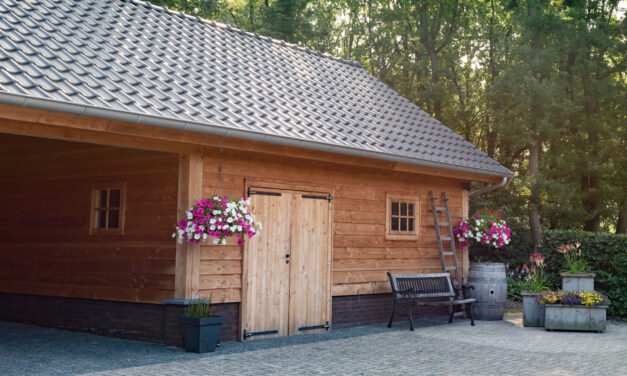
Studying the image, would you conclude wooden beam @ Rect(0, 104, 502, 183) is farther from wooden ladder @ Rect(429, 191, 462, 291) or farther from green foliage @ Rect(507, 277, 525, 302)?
green foliage @ Rect(507, 277, 525, 302)

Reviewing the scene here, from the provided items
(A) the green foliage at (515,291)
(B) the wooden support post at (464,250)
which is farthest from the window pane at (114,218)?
(A) the green foliage at (515,291)

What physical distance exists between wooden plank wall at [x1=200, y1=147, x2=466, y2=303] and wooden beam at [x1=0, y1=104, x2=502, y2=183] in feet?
1.22

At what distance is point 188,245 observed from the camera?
842 centimetres

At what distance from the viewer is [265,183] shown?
9.39m

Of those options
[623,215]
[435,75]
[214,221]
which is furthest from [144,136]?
[435,75]

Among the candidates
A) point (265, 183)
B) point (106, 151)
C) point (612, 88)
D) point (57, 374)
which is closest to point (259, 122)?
point (265, 183)

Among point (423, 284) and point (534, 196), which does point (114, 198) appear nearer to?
point (423, 284)

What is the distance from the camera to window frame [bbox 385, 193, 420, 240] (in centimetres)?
1138

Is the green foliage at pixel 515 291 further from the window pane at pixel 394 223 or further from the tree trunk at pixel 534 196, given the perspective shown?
the window pane at pixel 394 223

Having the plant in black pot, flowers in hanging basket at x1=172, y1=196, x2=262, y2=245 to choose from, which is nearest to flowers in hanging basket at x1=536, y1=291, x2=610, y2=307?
flowers in hanging basket at x1=172, y1=196, x2=262, y2=245

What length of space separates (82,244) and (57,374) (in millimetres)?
3294

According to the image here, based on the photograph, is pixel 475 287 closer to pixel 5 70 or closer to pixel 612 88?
pixel 5 70

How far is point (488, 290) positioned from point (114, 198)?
6493 millimetres

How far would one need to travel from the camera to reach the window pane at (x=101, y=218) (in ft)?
31.6
